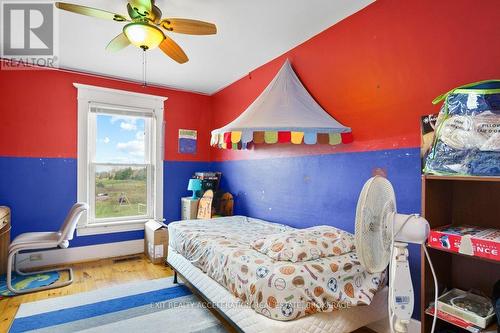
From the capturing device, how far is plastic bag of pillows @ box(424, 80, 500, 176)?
1238 mm

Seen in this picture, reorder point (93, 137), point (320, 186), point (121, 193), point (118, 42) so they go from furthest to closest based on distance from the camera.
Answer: point (121, 193)
point (93, 137)
point (320, 186)
point (118, 42)

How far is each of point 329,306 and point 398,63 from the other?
1733 millimetres

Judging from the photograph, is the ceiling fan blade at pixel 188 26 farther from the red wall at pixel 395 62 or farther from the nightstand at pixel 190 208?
the nightstand at pixel 190 208

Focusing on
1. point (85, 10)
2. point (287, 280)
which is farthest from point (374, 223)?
point (85, 10)

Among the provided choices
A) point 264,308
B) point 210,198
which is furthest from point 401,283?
point 210,198

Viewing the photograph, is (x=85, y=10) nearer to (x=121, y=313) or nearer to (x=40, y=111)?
(x=40, y=111)

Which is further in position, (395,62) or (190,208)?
(190,208)

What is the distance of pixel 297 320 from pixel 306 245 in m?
0.45

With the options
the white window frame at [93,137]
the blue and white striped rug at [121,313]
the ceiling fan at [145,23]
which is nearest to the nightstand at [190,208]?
the white window frame at [93,137]

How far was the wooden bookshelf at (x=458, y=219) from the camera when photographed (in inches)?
58.9

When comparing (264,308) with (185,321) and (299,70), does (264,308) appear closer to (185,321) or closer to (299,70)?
(185,321)

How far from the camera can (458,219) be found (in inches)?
64.6

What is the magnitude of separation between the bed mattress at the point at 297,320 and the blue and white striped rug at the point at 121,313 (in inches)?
11.6

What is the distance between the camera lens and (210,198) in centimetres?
384
